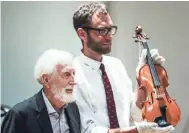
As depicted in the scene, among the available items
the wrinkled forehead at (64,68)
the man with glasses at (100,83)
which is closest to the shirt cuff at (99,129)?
the man with glasses at (100,83)

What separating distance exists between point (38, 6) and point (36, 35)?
24cm

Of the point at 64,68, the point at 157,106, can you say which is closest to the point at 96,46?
the point at 64,68

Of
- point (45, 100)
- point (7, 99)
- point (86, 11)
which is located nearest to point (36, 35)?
point (7, 99)

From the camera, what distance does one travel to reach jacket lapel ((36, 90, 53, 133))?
4.99 ft

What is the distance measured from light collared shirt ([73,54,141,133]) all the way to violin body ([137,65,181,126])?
22 centimetres

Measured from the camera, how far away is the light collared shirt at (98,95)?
1.68 metres

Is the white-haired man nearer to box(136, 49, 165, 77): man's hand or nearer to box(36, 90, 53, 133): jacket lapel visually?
box(36, 90, 53, 133): jacket lapel

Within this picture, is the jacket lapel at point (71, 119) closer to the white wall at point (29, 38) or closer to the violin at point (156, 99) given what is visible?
the violin at point (156, 99)

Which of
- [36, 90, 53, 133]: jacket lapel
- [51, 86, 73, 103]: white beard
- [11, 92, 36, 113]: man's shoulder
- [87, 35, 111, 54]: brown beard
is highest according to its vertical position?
[87, 35, 111, 54]: brown beard

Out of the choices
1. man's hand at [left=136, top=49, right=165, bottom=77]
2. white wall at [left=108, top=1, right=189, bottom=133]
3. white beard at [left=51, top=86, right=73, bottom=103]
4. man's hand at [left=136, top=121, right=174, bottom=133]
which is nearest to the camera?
man's hand at [left=136, top=121, right=174, bottom=133]

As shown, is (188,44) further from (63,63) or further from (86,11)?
(63,63)

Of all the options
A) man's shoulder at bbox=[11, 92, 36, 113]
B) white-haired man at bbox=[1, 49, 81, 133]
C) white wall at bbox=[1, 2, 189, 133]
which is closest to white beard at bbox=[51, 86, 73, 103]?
white-haired man at bbox=[1, 49, 81, 133]

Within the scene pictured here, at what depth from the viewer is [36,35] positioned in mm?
2900

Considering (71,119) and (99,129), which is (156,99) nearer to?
(99,129)
